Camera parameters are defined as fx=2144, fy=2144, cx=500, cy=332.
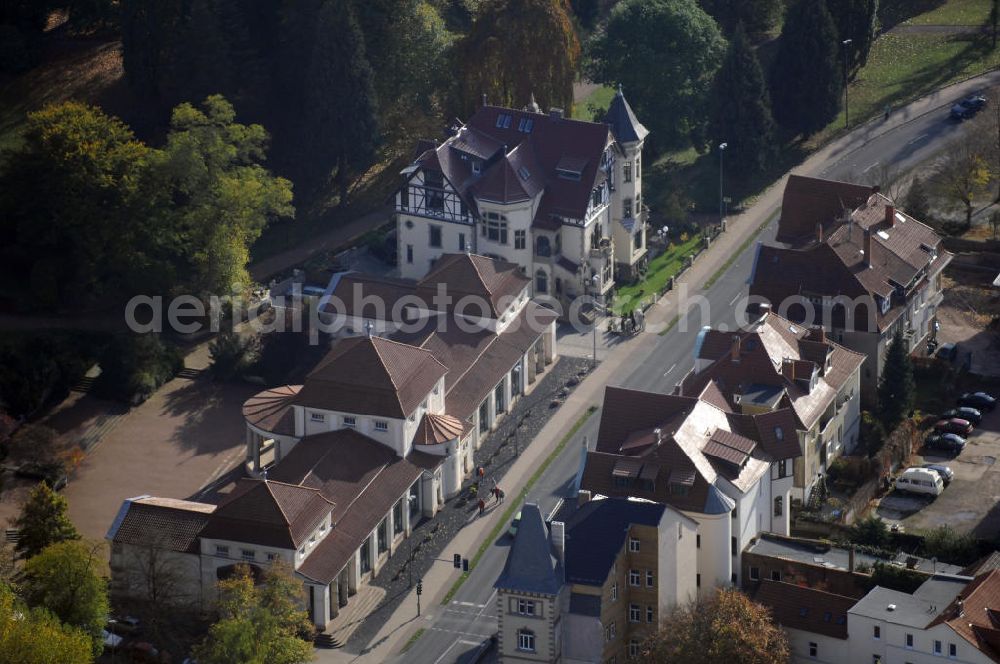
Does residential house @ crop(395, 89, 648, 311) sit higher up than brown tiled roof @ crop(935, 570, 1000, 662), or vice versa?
residential house @ crop(395, 89, 648, 311)

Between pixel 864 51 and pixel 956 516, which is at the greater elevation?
pixel 864 51

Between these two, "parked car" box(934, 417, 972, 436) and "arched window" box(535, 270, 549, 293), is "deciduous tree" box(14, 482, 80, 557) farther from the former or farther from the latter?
"parked car" box(934, 417, 972, 436)

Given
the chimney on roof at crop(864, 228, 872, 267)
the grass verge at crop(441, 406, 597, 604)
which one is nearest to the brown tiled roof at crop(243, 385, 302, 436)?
the grass verge at crop(441, 406, 597, 604)

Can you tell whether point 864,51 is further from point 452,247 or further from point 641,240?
point 452,247

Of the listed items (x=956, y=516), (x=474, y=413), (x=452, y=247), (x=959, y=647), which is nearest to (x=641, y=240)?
(x=452, y=247)

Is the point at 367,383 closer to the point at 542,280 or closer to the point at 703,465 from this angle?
the point at 703,465

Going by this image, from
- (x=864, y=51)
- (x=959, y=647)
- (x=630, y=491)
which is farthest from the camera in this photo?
(x=864, y=51)

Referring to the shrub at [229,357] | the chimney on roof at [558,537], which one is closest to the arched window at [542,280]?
the shrub at [229,357]
